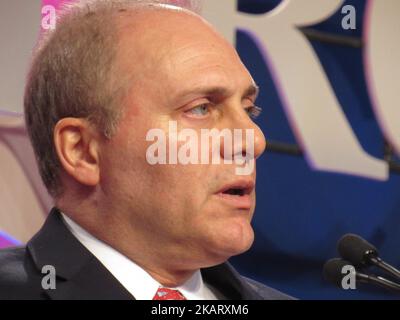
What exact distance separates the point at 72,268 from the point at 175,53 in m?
0.40

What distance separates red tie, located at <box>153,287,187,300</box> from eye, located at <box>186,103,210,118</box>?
311mm

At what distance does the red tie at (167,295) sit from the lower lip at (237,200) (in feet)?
0.63

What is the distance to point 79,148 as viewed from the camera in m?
1.21

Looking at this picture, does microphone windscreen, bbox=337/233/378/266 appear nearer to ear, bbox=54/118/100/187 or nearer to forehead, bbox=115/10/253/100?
forehead, bbox=115/10/253/100

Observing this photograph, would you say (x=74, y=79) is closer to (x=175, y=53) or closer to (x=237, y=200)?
(x=175, y=53)

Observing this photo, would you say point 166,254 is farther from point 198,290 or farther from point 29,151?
point 29,151

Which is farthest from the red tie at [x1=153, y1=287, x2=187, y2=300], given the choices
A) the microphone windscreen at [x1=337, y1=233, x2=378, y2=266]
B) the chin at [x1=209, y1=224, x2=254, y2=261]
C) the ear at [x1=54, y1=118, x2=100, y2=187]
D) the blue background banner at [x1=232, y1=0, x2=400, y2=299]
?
the blue background banner at [x1=232, y1=0, x2=400, y2=299]

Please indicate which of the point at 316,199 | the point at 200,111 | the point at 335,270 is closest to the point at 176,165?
the point at 200,111

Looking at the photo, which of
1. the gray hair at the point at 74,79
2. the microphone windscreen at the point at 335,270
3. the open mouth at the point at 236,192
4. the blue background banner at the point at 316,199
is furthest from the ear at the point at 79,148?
the blue background banner at the point at 316,199

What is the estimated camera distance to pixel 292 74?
2092 millimetres

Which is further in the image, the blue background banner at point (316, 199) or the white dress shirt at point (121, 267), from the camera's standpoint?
the blue background banner at point (316, 199)

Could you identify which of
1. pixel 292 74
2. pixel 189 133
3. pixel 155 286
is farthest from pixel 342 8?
pixel 155 286

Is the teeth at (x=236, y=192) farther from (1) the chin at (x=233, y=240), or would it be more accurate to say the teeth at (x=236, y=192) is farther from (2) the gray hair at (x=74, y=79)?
(2) the gray hair at (x=74, y=79)

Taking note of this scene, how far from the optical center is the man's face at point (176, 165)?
45.5 inches
